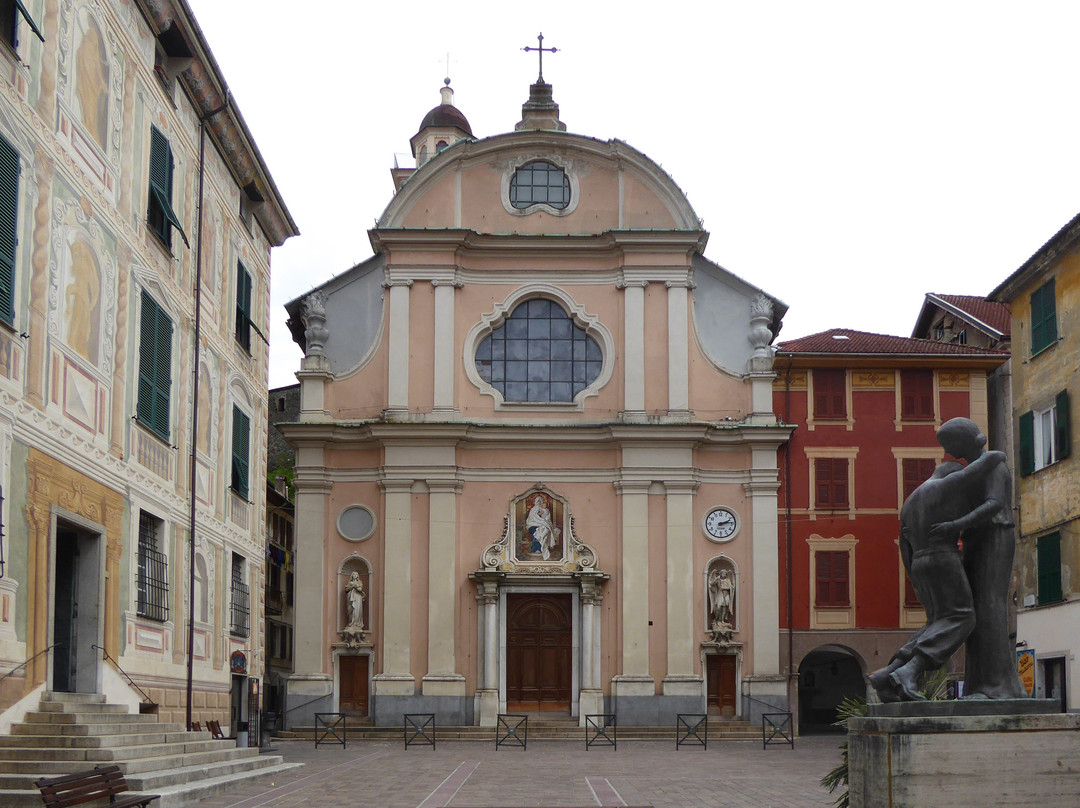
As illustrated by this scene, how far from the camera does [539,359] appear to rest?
37.7 meters

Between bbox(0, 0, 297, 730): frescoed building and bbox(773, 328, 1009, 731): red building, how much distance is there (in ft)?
49.4

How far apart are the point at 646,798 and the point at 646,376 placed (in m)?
21.0

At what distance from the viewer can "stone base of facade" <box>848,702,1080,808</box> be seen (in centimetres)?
963

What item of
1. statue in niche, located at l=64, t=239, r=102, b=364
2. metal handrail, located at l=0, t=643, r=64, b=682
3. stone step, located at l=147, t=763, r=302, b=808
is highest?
statue in niche, located at l=64, t=239, r=102, b=364

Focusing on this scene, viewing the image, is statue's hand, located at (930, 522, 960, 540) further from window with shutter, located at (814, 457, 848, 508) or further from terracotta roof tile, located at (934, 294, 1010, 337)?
terracotta roof tile, located at (934, 294, 1010, 337)

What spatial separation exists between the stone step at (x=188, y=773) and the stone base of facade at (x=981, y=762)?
818 cm

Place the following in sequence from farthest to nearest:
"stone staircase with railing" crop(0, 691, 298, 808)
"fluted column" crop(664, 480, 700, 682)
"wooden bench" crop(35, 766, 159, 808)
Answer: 1. "fluted column" crop(664, 480, 700, 682)
2. "stone staircase with railing" crop(0, 691, 298, 808)
3. "wooden bench" crop(35, 766, 159, 808)

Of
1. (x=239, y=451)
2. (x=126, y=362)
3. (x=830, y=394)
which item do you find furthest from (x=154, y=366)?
(x=830, y=394)

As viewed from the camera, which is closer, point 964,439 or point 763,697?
point 964,439

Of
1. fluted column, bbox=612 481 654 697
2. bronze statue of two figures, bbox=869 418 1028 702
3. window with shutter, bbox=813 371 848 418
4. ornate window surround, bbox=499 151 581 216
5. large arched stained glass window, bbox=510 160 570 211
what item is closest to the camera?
bronze statue of two figures, bbox=869 418 1028 702

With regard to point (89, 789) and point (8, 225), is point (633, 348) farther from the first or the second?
point (89, 789)

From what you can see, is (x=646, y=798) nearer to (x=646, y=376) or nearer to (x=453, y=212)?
(x=646, y=376)

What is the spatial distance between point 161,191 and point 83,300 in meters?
4.04

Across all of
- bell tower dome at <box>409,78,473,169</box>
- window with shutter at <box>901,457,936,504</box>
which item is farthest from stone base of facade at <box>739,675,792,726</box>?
bell tower dome at <box>409,78,473,169</box>
